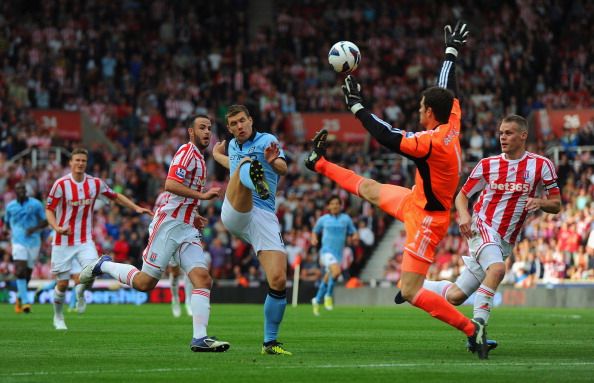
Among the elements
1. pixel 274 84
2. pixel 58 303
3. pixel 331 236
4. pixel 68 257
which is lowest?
pixel 58 303

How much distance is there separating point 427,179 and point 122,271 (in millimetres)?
4116

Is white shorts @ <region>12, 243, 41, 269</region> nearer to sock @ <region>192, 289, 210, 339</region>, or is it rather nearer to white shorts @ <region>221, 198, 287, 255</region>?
sock @ <region>192, 289, 210, 339</region>

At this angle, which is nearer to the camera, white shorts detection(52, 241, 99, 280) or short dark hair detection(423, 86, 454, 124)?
short dark hair detection(423, 86, 454, 124)

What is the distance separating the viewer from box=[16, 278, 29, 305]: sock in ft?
80.3

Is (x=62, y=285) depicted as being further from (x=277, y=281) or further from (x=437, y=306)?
(x=437, y=306)

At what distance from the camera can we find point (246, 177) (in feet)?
39.3

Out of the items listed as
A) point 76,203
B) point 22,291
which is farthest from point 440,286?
point 22,291

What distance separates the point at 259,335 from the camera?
16.4 meters

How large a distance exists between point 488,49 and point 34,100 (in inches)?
593

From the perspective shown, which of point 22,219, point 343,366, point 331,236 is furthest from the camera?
point 331,236

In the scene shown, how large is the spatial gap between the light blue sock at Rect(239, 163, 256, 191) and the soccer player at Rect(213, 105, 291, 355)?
13 mm

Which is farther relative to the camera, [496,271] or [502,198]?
[502,198]

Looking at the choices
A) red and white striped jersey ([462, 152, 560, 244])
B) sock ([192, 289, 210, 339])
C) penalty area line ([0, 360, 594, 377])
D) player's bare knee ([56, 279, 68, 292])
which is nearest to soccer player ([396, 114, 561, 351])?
red and white striped jersey ([462, 152, 560, 244])

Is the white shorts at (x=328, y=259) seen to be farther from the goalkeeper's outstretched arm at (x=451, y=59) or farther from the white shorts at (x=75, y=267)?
the goalkeeper's outstretched arm at (x=451, y=59)
